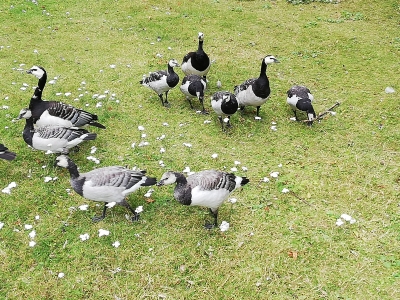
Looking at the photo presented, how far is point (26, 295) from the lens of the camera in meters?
5.27

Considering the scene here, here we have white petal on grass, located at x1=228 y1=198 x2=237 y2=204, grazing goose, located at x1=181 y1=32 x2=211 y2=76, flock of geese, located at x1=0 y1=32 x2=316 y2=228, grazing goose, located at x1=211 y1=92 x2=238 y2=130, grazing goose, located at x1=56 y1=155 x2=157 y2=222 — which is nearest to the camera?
flock of geese, located at x1=0 y1=32 x2=316 y2=228

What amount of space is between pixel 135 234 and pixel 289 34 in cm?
1137

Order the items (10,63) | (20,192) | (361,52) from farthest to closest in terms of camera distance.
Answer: (361,52) → (10,63) → (20,192)

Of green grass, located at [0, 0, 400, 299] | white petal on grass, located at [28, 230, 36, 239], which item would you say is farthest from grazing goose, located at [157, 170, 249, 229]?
white petal on grass, located at [28, 230, 36, 239]

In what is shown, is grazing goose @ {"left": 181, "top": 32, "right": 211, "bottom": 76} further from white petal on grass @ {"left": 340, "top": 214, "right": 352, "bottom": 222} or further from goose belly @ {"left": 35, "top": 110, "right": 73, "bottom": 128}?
white petal on grass @ {"left": 340, "top": 214, "right": 352, "bottom": 222}

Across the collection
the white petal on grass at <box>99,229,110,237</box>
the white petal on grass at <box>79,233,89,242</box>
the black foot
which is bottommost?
the black foot

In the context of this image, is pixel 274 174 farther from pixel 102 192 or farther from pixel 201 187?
pixel 102 192

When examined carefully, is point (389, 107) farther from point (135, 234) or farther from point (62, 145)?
point (62, 145)

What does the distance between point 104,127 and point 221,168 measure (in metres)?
2.84

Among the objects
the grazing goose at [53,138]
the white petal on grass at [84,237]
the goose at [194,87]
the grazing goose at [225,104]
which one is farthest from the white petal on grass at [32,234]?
the goose at [194,87]

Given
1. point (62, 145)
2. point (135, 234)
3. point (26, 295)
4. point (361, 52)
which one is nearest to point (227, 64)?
point (361, 52)

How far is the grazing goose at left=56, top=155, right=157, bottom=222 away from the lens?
6020 mm

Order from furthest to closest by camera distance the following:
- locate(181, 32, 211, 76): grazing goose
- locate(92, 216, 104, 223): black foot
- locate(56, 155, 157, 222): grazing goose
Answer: locate(181, 32, 211, 76): grazing goose
locate(92, 216, 104, 223): black foot
locate(56, 155, 157, 222): grazing goose

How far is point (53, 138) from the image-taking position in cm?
721
